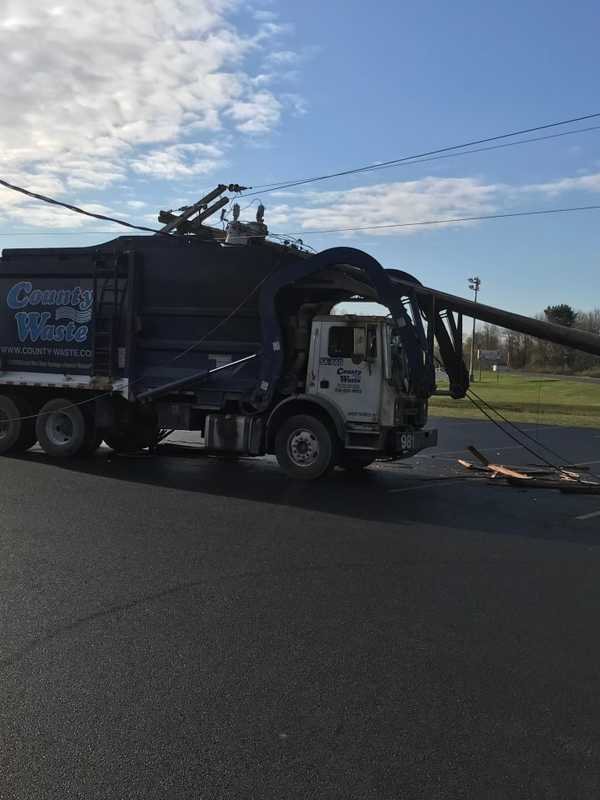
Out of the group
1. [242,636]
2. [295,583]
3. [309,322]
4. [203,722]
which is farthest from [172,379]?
[203,722]

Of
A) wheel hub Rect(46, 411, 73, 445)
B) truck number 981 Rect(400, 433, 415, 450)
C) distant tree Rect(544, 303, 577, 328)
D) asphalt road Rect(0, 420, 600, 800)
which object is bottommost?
asphalt road Rect(0, 420, 600, 800)

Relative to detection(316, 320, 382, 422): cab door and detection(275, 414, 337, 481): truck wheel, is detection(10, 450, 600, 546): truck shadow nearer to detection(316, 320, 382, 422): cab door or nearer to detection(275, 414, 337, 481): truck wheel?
detection(275, 414, 337, 481): truck wheel

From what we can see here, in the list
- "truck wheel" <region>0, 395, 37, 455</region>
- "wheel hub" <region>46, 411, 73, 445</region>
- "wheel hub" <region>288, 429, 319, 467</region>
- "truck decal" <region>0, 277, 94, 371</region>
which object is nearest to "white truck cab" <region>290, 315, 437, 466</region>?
"wheel hub" <region>288, 429, 319, 467</region>

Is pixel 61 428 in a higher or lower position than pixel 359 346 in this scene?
lower

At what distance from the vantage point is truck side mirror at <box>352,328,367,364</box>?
37.4 ft

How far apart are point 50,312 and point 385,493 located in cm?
703

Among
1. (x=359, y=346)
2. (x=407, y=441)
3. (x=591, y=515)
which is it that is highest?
(x=359, y=346)

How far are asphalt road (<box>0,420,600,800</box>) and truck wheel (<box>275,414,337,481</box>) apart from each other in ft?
7.38

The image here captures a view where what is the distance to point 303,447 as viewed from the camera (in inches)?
452

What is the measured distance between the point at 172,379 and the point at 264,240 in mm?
2780

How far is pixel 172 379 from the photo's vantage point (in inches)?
501

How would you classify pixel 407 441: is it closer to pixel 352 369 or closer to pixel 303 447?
pixel 352 369

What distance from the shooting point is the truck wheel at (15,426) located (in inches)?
539

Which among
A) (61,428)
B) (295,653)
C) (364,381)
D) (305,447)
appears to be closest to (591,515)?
(364,381)
